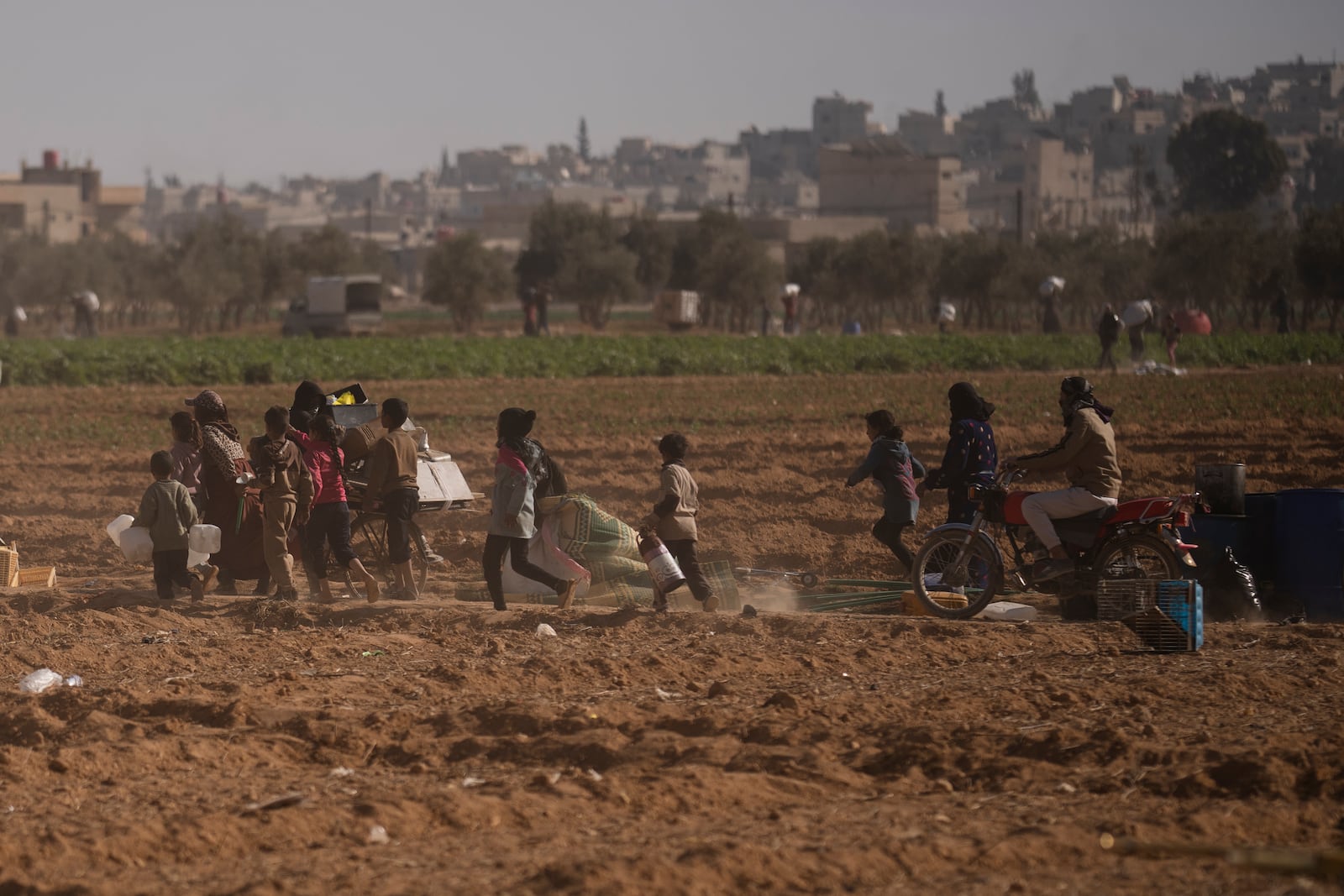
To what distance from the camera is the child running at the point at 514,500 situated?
10945 millimetres

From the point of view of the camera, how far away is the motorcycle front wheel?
10055mm

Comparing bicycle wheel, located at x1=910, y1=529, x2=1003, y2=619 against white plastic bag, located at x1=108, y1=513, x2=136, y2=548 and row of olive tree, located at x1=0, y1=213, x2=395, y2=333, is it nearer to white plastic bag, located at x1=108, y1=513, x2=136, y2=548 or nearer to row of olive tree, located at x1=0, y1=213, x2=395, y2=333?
white plastic bag, located at x1=108, y1=513, x2=136, y2=548

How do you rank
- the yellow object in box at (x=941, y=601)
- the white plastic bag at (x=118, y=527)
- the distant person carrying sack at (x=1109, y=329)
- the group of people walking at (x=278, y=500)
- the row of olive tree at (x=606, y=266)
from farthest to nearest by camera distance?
the row of olive tree at (x=606, y=266), the distant person carrying sack at (x=1109, y=329), the white plastic bag at (x=118, y=527), the group of people walking at (x=278, y=500), the yellow object in box at (x=941, y=601)

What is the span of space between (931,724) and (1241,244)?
240 feet

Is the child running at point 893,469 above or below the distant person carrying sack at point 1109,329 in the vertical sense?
below

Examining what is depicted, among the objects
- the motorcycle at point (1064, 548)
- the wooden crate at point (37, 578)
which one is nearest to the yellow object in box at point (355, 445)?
the wooden crate at point (37, 578)

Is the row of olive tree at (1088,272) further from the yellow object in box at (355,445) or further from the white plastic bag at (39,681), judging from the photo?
the white plastic bag at (39,681)

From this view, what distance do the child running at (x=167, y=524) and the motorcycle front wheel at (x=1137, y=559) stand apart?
613cm

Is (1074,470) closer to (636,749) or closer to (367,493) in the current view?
(636,749)

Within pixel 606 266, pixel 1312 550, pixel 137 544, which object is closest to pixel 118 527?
pixel 137 544

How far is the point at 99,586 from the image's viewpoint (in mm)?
12953

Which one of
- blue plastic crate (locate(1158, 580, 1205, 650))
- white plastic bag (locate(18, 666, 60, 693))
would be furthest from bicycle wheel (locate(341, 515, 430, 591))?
blue plastic crate (locate(1158, 580, 1205, 650))

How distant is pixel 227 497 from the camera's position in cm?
1188

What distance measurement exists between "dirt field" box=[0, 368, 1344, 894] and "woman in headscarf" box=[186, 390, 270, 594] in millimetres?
343
